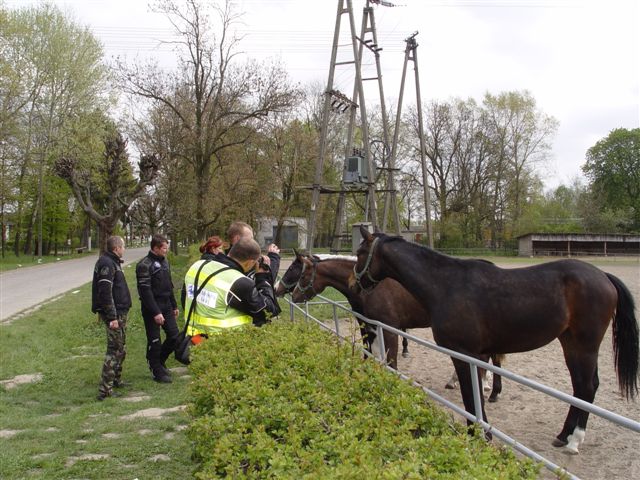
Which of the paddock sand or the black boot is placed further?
the black boot

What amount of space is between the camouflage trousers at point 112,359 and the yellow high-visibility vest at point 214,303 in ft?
8.33

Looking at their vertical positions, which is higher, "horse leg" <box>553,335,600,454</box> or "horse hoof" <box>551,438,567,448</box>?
"horse leg" <box>553,335,600,454</box>

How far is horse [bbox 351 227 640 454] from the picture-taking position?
4.57 meters

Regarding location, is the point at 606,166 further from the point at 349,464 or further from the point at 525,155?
the point at 349,464

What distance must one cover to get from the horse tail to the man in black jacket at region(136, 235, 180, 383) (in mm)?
5142

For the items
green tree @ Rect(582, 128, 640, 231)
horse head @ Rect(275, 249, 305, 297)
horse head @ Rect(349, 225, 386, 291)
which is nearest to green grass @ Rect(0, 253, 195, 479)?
horse head @ Rect(275, 249, 305, 297)

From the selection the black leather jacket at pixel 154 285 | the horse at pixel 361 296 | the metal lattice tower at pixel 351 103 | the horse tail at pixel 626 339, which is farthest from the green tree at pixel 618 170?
the black leather jacket at pixel 154 285

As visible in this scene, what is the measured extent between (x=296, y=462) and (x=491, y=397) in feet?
15.4

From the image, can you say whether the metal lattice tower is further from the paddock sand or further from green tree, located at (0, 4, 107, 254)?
green tree, located at (0, 4, 107, 254)

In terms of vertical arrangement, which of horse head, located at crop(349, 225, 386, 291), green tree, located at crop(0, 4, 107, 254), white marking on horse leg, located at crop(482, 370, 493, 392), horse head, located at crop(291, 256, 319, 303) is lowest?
white marking on horse leg, located at crop(482, 370, 493, 392)

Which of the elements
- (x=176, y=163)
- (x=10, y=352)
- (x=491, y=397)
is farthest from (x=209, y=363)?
(x=176, y=163)

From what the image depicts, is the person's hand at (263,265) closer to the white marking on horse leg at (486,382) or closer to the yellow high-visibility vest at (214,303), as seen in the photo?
the yellow high-visibility vest at (214,303)

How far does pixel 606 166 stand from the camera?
6025 centimetres

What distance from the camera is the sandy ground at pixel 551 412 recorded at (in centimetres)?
434
